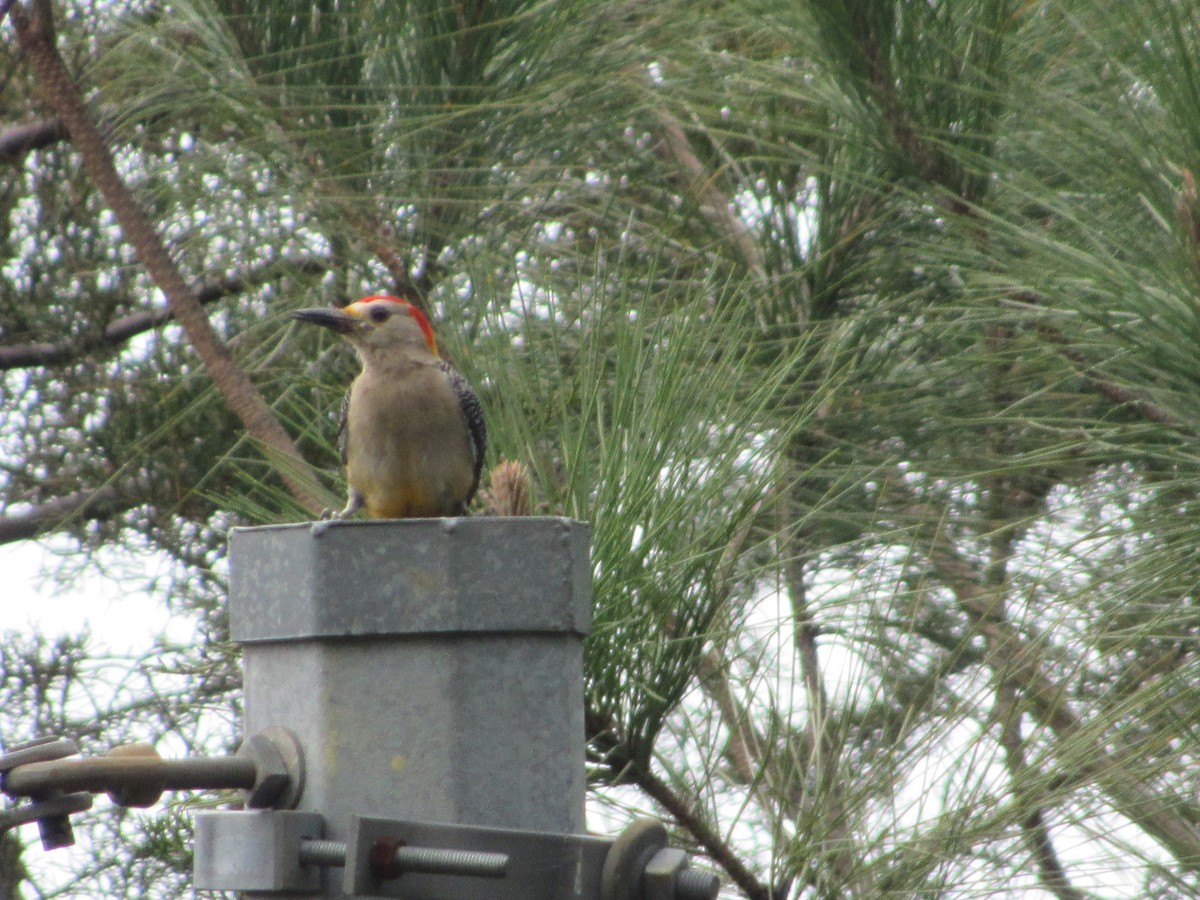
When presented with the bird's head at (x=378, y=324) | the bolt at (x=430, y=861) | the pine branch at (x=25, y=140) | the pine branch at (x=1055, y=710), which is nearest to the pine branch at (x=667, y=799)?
the pine branch at (x=1055, y=710)

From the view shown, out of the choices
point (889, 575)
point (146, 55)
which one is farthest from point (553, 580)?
point (146, 55)

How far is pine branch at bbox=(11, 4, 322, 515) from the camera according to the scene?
2.69 metres

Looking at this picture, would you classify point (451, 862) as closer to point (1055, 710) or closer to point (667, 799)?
point (667, 799)

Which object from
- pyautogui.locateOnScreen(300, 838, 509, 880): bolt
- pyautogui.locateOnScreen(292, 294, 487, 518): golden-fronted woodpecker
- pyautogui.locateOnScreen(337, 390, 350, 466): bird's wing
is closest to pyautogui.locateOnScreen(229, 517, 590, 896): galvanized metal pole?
pyautogui.locateOnScreen(300, 838, 509, 880): bolt

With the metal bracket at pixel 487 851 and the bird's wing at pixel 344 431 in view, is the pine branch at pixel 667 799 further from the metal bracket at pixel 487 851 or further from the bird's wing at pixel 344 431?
the metal bracket at pixel 487 851

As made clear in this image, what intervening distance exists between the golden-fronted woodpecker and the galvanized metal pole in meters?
1.36

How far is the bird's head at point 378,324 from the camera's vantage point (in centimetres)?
284

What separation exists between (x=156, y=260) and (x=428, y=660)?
4.98ft

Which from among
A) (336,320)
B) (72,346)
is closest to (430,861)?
(336,320)

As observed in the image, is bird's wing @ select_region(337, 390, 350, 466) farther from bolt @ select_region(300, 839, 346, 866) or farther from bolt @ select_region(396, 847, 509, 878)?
bolt @ select_region(396, 847, 509, 878)

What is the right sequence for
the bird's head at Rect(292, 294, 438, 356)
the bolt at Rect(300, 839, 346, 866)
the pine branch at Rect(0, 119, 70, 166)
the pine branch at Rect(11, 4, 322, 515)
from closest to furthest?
1. the bolt at Rect(300, 839, 346, 866)
2. the pine branch at Rect(11, 4, 322, 515)
3. the bird's head at Rect(292, 294, 438, 356)
4. the pine branch at Rect(0, 119, 70, 166)

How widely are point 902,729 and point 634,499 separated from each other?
0.49 meters

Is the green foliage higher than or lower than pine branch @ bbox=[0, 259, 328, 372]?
lower

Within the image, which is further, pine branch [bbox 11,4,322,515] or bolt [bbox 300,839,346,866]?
pine branch [bbox 11,4,322,515]
